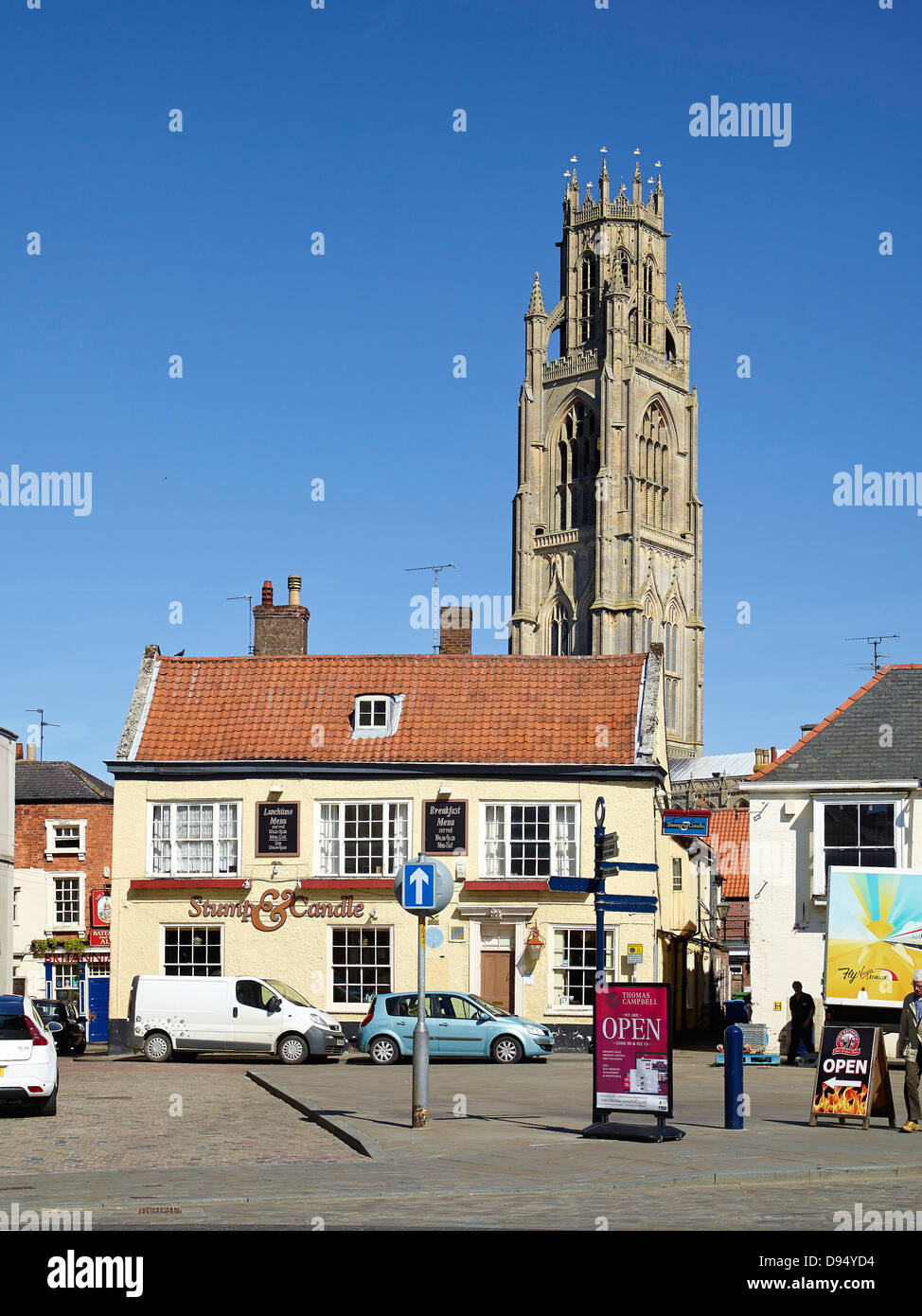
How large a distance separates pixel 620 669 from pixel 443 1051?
11.2 metres

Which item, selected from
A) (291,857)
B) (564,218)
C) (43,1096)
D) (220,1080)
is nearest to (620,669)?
(291,857)

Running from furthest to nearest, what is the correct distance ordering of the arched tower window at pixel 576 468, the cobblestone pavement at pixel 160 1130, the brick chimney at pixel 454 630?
the arched tower window at pixel 576 468 < the brick chimney at pixel 454 630 < the cobblestone pavement at pixel 160 1130

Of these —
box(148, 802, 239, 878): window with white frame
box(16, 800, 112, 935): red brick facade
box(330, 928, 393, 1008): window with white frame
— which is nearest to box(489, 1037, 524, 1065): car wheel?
box(330, 928, 393, 1008): window with white frame

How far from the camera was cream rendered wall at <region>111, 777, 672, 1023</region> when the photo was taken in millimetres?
35688

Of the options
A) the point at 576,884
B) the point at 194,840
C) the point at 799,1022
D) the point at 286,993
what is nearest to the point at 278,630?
the point at 194,840

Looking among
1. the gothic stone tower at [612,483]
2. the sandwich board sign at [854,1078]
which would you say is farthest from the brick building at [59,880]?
the gothic stone tower at [612,483]

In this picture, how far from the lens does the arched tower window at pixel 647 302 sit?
137500 mm

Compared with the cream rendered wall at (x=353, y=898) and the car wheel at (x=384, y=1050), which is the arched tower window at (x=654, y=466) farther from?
the car wheel at (x=384, y=1050)

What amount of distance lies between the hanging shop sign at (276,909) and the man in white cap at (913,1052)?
19215mm

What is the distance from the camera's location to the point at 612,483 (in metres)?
127

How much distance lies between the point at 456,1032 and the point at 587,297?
114921 millimetres

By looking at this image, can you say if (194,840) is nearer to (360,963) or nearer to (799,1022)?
(360,963)

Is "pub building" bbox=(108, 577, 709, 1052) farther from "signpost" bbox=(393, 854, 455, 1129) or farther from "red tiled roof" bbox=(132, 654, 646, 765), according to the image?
"signpost" bbox=(393, 854, 455, 1129)

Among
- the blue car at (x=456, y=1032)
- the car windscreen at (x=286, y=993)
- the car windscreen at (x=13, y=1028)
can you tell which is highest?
the car windscreen at (x=13, y=1028)
